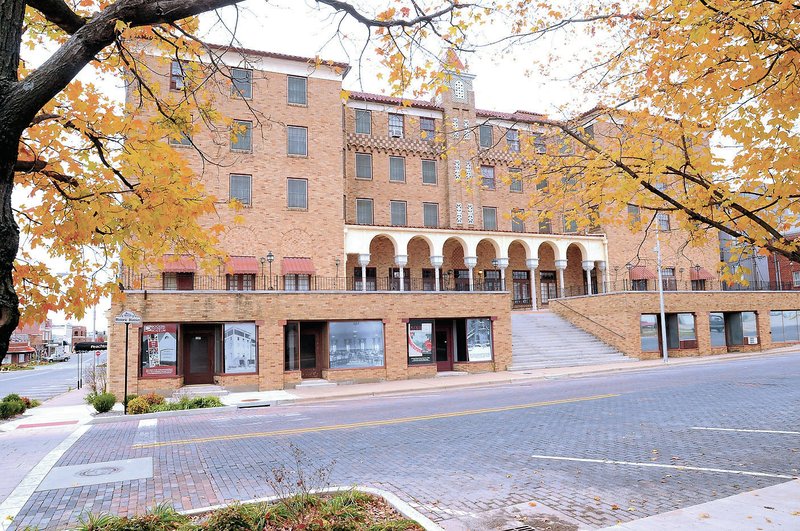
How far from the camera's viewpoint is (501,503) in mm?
6867

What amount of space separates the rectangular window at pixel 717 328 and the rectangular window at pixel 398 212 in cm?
2182

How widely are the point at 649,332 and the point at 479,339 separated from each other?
41.3ft

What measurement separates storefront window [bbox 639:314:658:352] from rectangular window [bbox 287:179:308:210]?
71.7 ft

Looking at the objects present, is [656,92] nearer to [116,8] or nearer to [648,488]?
[648,488]

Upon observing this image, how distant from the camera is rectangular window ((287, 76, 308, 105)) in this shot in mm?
31891

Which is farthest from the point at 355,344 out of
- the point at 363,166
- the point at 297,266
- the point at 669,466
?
the point at 669,466

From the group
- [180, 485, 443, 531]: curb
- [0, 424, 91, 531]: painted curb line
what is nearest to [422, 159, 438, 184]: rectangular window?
[0, 424, 91, 531]: painted curb line

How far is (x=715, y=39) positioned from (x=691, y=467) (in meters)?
6.25

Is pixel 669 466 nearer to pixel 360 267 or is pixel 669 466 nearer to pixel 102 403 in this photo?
pixel 102 403

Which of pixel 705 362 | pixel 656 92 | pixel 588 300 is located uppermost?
pixel 656 92

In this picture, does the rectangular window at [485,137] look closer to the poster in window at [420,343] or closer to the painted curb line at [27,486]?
the poster in window at [420,343]

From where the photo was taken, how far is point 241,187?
1201 inches

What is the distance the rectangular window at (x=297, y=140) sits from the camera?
104 ft

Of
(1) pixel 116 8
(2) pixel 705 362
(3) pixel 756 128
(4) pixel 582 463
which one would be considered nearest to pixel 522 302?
(2) pixel 705 362
